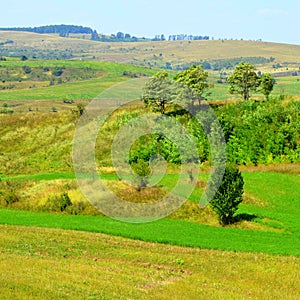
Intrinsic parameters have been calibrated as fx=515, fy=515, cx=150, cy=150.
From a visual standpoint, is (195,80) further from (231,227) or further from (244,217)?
(231,227)

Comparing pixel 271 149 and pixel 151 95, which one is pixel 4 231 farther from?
pixel 151 95

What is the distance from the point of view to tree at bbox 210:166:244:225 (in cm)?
4541

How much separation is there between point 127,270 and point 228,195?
18707 millimetres

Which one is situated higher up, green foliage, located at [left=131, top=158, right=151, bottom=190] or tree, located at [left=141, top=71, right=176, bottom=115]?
tree, located at [left=141, top=71, right=176, bottom=115]

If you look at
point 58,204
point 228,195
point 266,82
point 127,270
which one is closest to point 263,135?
point 266,82

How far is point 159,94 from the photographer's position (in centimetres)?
9688

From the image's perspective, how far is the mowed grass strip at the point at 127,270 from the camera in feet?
78.0

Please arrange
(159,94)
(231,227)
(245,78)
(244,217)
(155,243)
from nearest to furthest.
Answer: (155,243) → (231,227) → (244,217) → (159,94) → (245,78)

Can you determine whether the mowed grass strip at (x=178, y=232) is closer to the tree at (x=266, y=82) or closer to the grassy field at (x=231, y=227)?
the grassy field at (x=231, y=227)

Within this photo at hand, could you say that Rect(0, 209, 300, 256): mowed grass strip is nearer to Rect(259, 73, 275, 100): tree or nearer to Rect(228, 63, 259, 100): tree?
Rect(228, 63, 259, 100): tree

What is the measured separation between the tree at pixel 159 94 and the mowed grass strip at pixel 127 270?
58576mm

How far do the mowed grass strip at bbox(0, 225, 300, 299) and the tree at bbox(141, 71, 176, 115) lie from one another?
5858cm

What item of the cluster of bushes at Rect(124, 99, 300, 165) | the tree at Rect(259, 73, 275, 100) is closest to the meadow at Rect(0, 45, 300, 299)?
the cluster of bushes at Rect(124, 99, 300, 165)

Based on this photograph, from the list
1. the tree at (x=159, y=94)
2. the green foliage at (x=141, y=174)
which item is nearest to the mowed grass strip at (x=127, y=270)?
the green foliage at (x=141, y=174)
